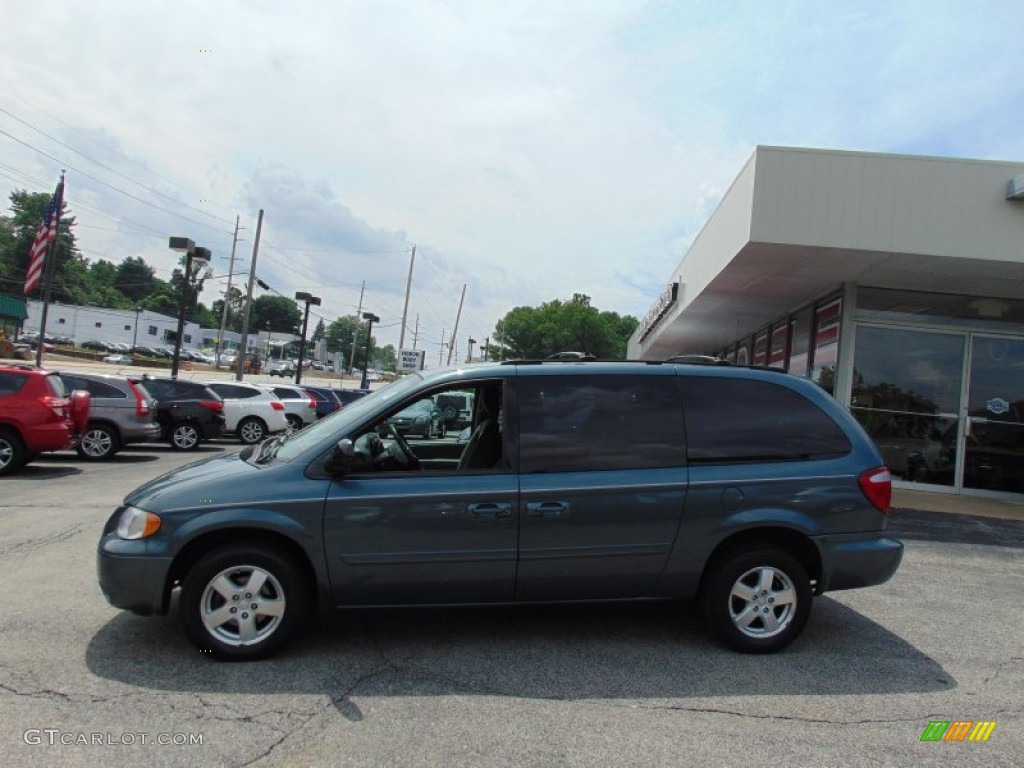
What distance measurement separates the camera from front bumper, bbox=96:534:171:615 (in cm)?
403

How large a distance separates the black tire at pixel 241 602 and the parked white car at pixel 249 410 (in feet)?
49.1

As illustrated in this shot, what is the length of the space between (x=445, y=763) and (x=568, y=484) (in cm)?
172

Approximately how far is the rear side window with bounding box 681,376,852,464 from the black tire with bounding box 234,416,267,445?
623 inches

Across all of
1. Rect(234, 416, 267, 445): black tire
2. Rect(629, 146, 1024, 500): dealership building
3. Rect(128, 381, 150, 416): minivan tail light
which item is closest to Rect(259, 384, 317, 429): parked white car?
Rect(234, 416, 267, 445): black tire

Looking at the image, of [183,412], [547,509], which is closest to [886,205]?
[547,509]

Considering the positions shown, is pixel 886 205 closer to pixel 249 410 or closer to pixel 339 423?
pixel 339 423

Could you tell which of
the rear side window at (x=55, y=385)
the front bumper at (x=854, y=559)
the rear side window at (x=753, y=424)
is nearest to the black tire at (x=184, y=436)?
the rear side window at (x=55, y=385)

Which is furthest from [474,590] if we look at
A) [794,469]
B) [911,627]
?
[911,627]

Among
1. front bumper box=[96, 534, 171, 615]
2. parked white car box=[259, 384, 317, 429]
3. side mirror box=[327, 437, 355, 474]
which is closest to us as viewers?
front bumper box=[96, 534, 171, 615]

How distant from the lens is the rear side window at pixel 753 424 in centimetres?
462

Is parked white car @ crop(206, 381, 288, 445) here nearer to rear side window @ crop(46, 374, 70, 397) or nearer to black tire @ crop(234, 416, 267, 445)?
black tire @ crop(234, 416, 267, 445)

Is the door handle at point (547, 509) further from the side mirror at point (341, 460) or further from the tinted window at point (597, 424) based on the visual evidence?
the side mirror at point (341, 460)

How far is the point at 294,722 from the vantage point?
345 cm

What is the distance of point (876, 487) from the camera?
464 centimetres
